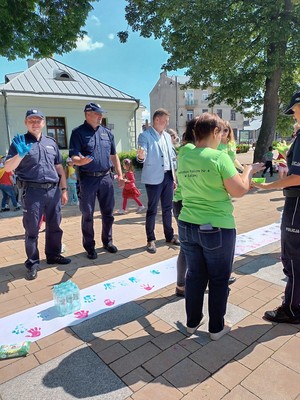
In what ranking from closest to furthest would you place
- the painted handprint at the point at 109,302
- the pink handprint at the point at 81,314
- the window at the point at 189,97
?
the pink handprint at the point at 81,314 → the painted handprint at the point at 109,302 → the window at the point at 189,97

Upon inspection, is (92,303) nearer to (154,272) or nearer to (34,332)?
(34,332)

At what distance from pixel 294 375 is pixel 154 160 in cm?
285

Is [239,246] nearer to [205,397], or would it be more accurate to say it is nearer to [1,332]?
[205,397]

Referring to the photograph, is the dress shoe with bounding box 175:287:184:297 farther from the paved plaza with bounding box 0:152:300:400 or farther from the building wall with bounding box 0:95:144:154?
the building wall with bounding box 0:95:144:154

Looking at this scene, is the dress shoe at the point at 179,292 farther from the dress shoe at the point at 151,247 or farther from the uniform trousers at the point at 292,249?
the dress shoe at the point at 151,247

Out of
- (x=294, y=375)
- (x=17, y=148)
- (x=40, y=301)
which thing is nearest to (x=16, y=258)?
(x=40, y=301)

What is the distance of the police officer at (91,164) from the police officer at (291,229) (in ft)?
6.90

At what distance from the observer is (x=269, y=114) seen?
39.0ft

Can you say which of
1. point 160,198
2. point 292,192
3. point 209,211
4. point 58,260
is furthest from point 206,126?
Answer: point 58,260

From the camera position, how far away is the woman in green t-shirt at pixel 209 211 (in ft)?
6.65

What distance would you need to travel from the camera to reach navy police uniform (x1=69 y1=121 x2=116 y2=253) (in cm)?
386

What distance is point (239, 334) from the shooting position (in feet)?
7.93

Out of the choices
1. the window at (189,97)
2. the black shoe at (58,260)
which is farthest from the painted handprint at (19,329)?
the window at (189,97)

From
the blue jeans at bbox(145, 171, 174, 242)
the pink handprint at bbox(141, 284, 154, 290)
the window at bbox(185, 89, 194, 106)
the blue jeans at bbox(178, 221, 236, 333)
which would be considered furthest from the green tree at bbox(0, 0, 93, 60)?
the window at bbox(185, 89, 194, 106)
